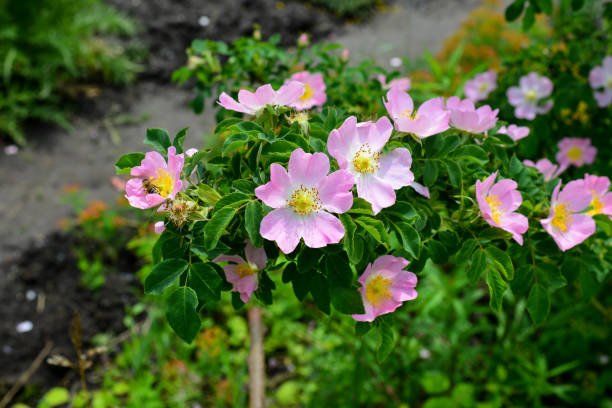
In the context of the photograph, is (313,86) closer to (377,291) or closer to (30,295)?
(377,291)

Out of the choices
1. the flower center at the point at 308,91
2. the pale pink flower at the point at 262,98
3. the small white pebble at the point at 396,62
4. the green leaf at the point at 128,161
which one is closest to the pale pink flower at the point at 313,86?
the flower center at the point at 308,91

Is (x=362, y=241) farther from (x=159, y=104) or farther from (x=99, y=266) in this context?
(x=159, y=104)

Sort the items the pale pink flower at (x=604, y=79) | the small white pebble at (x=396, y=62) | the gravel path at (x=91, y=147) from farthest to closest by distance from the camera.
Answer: the small white pebble at (x=396, y=62) → the gravel path at (x=91, y=147) → the pale pink flower at (x=604, y=79)

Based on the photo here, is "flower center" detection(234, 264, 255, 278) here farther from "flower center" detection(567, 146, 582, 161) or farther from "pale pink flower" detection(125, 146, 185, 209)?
"flower center" detection(567, 146, 582, 161)

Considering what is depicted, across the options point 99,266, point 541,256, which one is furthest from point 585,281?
point 99,266

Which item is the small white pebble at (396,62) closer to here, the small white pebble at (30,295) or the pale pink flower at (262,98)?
the small white pebble at (30,295)

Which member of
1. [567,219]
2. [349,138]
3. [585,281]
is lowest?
[585,281]

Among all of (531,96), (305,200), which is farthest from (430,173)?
(531,96)
